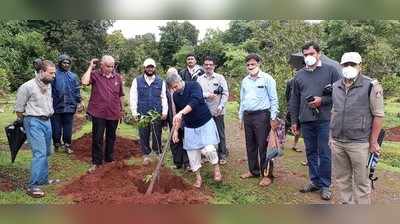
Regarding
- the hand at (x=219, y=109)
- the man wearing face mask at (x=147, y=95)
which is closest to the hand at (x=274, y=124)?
the hand at (x=219, y=109)

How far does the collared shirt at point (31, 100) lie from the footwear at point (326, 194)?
2755 millimetres

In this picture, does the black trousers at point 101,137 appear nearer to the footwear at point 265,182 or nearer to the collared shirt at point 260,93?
the collared shirt at point 260,93

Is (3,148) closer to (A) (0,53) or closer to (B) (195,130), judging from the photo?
(A) (0,53)

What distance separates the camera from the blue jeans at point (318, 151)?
5383 mm

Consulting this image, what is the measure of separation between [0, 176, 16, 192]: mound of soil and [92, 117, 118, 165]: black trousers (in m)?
0.95

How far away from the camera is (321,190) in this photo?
550 cm

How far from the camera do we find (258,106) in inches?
229

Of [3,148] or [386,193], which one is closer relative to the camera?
[386,193]

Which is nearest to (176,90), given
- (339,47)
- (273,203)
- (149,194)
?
(149,194)

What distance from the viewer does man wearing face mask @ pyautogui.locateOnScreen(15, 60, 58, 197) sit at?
17.3 ft

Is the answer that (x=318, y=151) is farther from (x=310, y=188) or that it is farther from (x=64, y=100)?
(x=64, y=100)

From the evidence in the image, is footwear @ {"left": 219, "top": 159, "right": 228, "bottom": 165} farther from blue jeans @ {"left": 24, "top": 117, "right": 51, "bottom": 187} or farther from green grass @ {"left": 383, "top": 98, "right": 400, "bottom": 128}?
green grass @ {"left": 383, "top": 98, "right": 400, "bottom": 128}

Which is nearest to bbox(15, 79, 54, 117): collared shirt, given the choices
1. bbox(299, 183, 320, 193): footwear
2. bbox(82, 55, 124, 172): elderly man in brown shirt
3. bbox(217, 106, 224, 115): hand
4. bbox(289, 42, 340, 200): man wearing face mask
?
bbox(82, 55, 124, 172): elderly man in brown shirt
